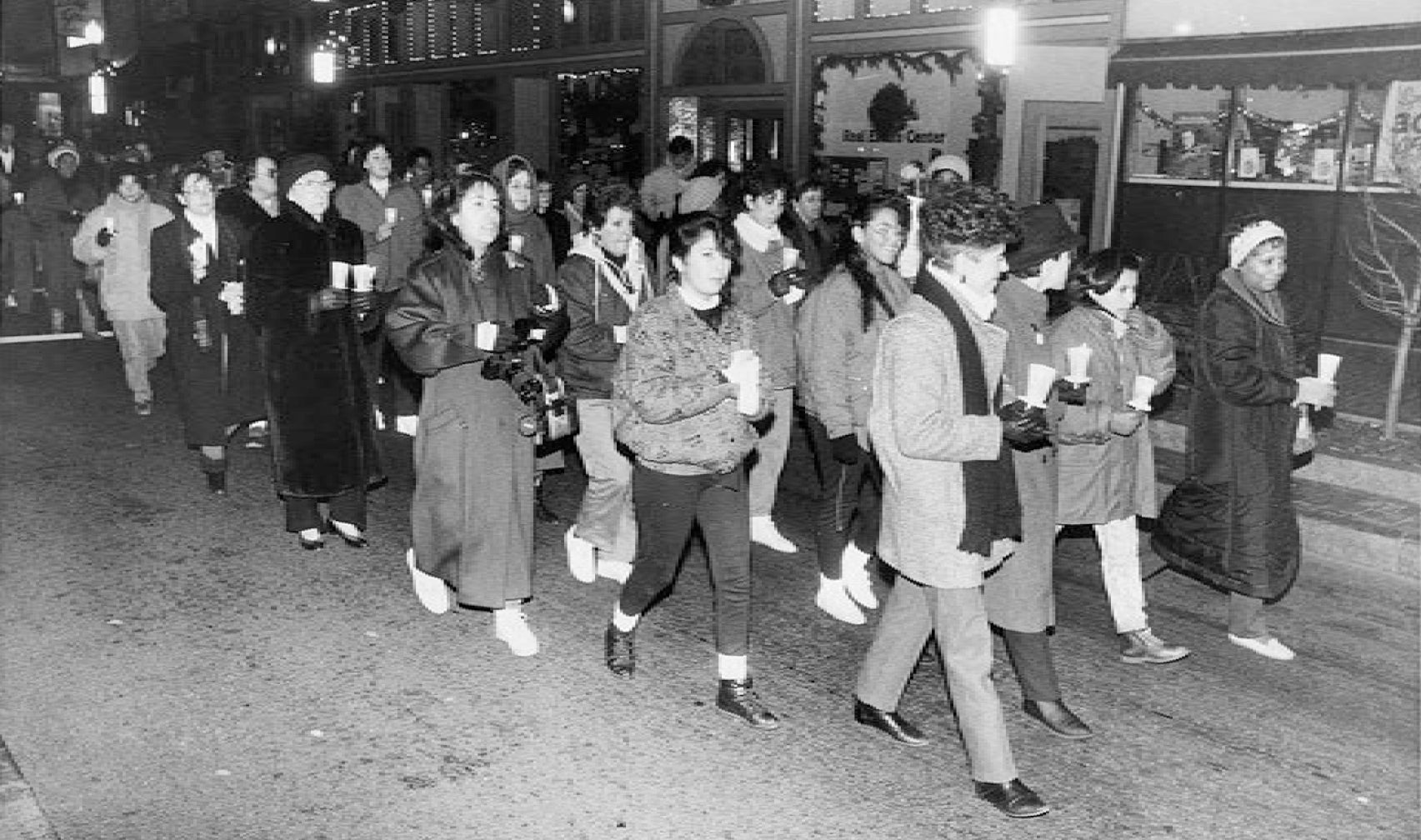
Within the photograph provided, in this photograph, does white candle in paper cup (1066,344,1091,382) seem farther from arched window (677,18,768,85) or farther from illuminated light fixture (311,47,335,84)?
illuminated light fixture (311,47,335,84)

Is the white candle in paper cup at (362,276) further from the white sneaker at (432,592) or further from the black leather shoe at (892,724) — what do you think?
the black leather shoe at (892,724)

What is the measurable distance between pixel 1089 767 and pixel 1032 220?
2.18 meters

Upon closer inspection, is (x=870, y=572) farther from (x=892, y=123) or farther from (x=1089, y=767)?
(x=892, y=123)

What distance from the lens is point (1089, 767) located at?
5.05 meters

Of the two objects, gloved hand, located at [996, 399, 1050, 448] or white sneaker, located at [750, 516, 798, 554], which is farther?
white sneaker, located at [750, 516, 798, 554]

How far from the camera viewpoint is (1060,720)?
534 cm

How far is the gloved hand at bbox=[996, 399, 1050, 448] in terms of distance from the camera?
173 inches

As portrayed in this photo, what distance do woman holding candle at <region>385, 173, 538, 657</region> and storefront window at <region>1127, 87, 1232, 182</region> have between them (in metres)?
9.52

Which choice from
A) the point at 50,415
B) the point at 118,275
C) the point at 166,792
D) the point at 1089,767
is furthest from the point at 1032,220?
the point at 50,415

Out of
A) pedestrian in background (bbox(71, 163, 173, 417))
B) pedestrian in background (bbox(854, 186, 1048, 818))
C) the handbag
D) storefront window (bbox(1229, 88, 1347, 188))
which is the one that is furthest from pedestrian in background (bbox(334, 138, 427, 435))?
storefront window (bbox(1229, 88, 1347, 188))

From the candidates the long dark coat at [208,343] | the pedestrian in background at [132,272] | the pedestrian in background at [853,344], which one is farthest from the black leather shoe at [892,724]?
the pedestrian in background at [132,272]

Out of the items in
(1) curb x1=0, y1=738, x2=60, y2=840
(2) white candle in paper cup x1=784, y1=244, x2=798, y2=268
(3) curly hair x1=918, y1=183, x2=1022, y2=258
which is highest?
(3) curly hair x1=918, y1=183, x2=1022, y2=258

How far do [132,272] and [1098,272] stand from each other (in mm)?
8493

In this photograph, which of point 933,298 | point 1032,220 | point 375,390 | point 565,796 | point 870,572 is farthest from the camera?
point 375,390
